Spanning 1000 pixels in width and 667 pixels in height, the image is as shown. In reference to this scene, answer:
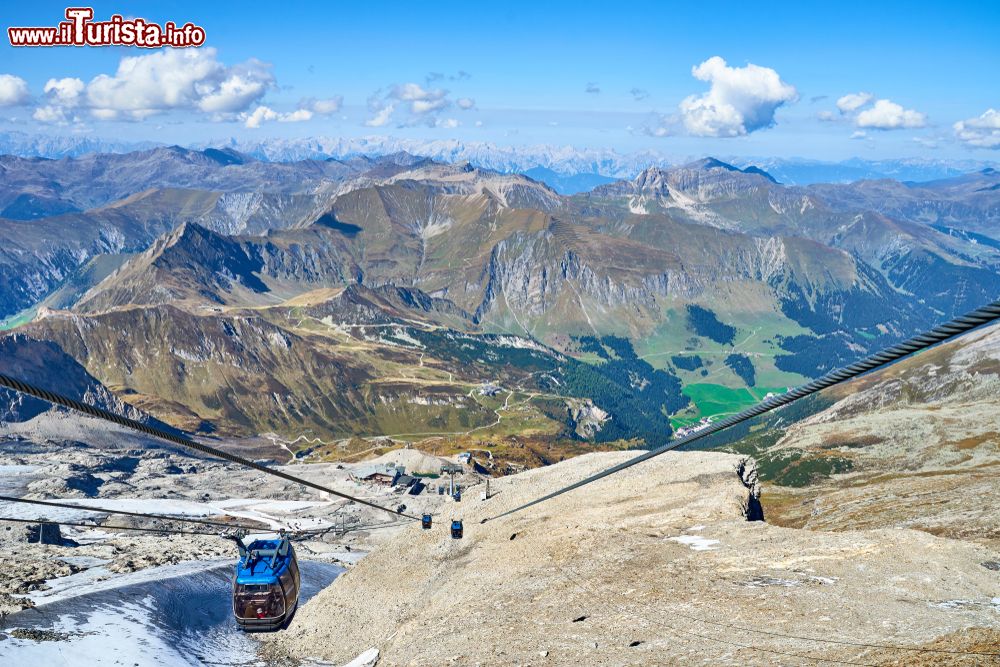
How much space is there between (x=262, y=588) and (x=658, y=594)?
23.2m

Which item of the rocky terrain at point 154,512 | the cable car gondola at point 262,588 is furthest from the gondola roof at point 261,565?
the rocky terrain at point 154,512

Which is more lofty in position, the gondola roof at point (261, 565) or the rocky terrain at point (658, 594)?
the gondola roof at point (261, 565)

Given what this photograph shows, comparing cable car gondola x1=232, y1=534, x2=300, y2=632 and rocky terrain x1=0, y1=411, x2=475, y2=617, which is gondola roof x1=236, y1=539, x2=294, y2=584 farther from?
rocky terrain x1=0, y1=411, x2=475, y2=617

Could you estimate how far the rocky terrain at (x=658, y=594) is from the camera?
36.7 meters

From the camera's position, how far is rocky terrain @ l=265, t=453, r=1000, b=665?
36719 mm

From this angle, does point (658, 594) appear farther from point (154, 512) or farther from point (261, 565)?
point (154, 512)

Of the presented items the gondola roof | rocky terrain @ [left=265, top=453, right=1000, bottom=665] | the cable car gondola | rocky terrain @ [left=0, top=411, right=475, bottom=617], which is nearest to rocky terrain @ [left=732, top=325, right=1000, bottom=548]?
rocky terrain @ [left=265, top=453, right=1000, bottom=665]

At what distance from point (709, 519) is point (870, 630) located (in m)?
26.2

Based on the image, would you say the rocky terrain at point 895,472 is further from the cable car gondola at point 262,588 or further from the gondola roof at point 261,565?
the gondola roof at point 261,565

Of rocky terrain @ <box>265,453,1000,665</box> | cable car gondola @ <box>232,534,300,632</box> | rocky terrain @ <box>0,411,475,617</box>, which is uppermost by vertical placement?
cable car gondola @ <box>232,534,300,632</box>

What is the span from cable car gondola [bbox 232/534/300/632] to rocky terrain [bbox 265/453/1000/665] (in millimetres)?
7291

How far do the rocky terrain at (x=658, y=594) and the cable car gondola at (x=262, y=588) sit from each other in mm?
7291

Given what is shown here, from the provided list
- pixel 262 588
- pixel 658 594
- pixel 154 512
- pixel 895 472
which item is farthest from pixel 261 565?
pixel 154 512

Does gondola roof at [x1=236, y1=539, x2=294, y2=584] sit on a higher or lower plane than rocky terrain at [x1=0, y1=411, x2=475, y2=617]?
higher
